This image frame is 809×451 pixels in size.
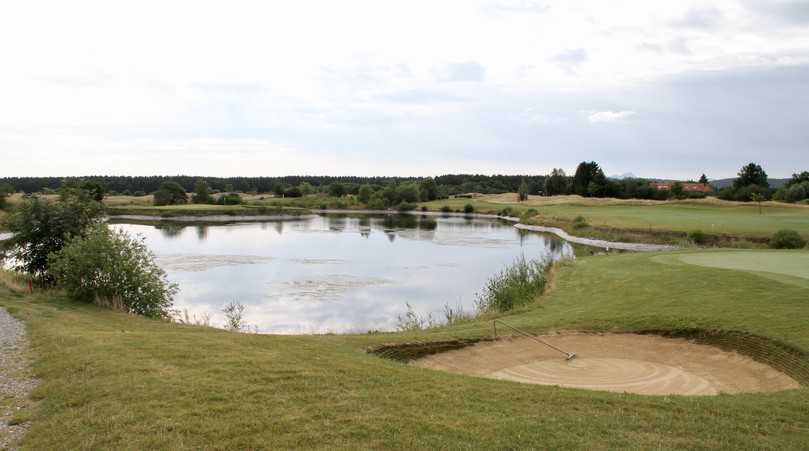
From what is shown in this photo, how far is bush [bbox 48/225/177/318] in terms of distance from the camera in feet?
53.6

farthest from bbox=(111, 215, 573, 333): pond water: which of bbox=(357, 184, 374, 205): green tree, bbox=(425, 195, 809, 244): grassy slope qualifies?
bbox=(357, 184, 374, 205): green tree

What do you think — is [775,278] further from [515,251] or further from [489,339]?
[515,251]

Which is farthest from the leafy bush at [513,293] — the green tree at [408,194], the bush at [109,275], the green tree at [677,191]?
the green tree at [408,194]

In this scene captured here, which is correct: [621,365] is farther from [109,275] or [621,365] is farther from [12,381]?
[109,275]

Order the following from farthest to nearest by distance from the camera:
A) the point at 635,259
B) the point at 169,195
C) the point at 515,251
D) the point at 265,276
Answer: the point at 169,195 → the point at 515,251 → the point at 265,276 → the point at 635,259

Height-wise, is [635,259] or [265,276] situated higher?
[635,259]

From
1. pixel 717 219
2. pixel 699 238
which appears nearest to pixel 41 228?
pixel 699 238

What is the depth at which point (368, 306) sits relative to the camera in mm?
23812

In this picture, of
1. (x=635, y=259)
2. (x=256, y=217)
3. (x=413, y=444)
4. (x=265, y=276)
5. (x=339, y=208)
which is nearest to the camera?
(x=413, y=444)

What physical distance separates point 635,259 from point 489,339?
12.4m

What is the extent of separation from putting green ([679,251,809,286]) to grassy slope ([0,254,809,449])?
17.5 ft

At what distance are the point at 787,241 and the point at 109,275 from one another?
118 feet

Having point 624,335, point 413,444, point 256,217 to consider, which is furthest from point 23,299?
point 256,217

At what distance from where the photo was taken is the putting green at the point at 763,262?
15.9 meters
